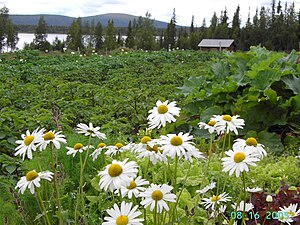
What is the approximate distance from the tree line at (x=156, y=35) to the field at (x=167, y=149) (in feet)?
68.6

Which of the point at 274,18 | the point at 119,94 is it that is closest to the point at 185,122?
the point at 119,94

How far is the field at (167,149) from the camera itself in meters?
1.45

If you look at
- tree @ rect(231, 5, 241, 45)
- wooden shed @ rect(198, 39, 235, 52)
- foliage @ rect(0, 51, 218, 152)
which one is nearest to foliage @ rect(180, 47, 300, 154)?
foliage @ rect(0, 51, 218, 152)

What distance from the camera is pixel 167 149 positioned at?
1.34 meters

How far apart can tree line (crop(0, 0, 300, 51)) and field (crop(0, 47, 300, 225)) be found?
823 inches

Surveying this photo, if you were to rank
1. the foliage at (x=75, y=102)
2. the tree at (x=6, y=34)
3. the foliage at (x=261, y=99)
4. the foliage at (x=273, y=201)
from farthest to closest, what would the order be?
the tree at (x=6, y=34) < the foliage at (x=261, y=99) < the foliage at (x=75, y=102) < the foliage at (x=273, y=201)

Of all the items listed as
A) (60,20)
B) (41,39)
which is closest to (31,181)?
(41,39)

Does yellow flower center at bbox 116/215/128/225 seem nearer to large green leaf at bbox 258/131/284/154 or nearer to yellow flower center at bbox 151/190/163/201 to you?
yellow flower center at bbox 151/190/163/201

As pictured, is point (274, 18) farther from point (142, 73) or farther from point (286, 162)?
point (286, 162)

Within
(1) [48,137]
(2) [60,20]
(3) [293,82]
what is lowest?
(3) [293,82]

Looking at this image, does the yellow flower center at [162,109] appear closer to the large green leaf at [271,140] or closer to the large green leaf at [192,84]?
the large green leaf at [271,140]

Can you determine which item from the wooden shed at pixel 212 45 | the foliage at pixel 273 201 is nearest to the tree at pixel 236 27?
the wooden shed at pixel 212 45

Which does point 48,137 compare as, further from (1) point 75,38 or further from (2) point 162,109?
(1) point 75,38

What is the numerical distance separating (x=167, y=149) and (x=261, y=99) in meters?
3.61
